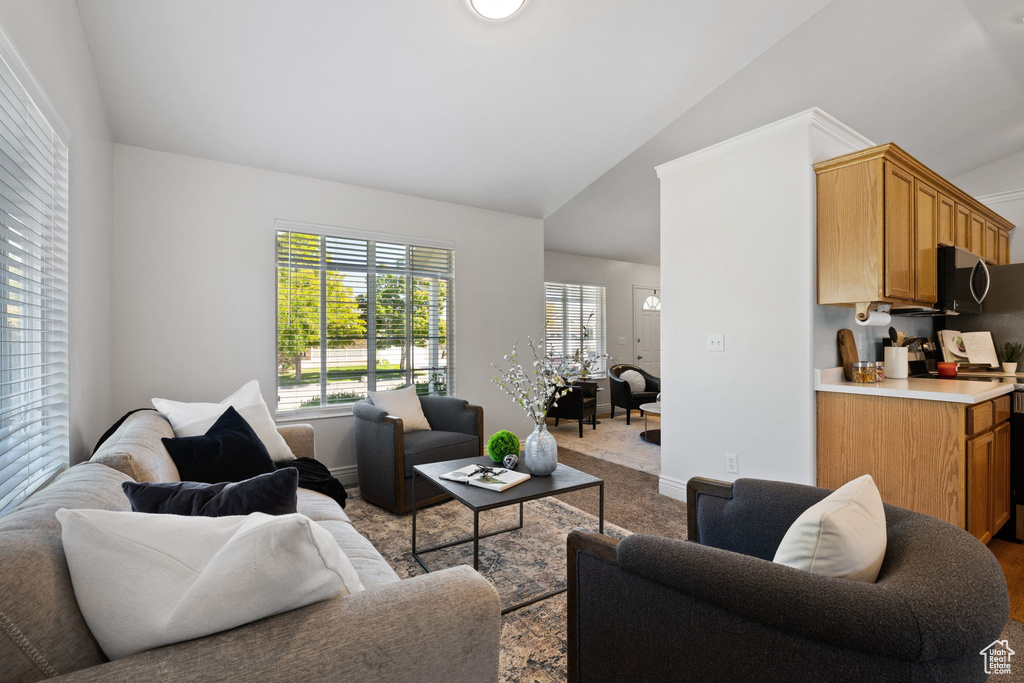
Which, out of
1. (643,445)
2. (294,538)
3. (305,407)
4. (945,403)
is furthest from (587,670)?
(643,445)

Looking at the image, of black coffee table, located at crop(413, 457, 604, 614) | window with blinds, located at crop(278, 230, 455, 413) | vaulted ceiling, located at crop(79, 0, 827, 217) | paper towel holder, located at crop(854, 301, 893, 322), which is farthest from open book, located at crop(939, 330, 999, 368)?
window with blinds, located at crop(278, 230, 455, 413)

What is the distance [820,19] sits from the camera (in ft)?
9.48

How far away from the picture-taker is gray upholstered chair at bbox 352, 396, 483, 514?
A: 3154 mm

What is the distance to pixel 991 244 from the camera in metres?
4.16

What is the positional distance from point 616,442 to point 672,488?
1.84m

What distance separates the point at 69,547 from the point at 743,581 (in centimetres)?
122

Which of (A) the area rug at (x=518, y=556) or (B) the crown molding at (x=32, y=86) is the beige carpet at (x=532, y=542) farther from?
(B) the crown molding at (x=32, y=86)

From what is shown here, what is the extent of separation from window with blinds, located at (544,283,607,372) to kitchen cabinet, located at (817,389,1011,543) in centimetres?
443

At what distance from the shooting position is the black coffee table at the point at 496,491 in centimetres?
209

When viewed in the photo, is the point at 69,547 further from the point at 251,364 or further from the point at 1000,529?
the point at 1000,529

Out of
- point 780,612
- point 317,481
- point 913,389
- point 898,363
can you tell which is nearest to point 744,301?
point 913,389

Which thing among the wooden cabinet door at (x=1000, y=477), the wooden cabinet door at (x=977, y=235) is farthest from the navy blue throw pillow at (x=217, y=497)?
the wooden cabinet door at (x=977, y=235)

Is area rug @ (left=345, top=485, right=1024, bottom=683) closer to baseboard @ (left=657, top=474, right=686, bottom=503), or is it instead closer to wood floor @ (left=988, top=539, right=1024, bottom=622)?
wood floor @ (left=988, top=539, right=1024, bottom=622)

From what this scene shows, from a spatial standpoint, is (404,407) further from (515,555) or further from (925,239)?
(925,239)
